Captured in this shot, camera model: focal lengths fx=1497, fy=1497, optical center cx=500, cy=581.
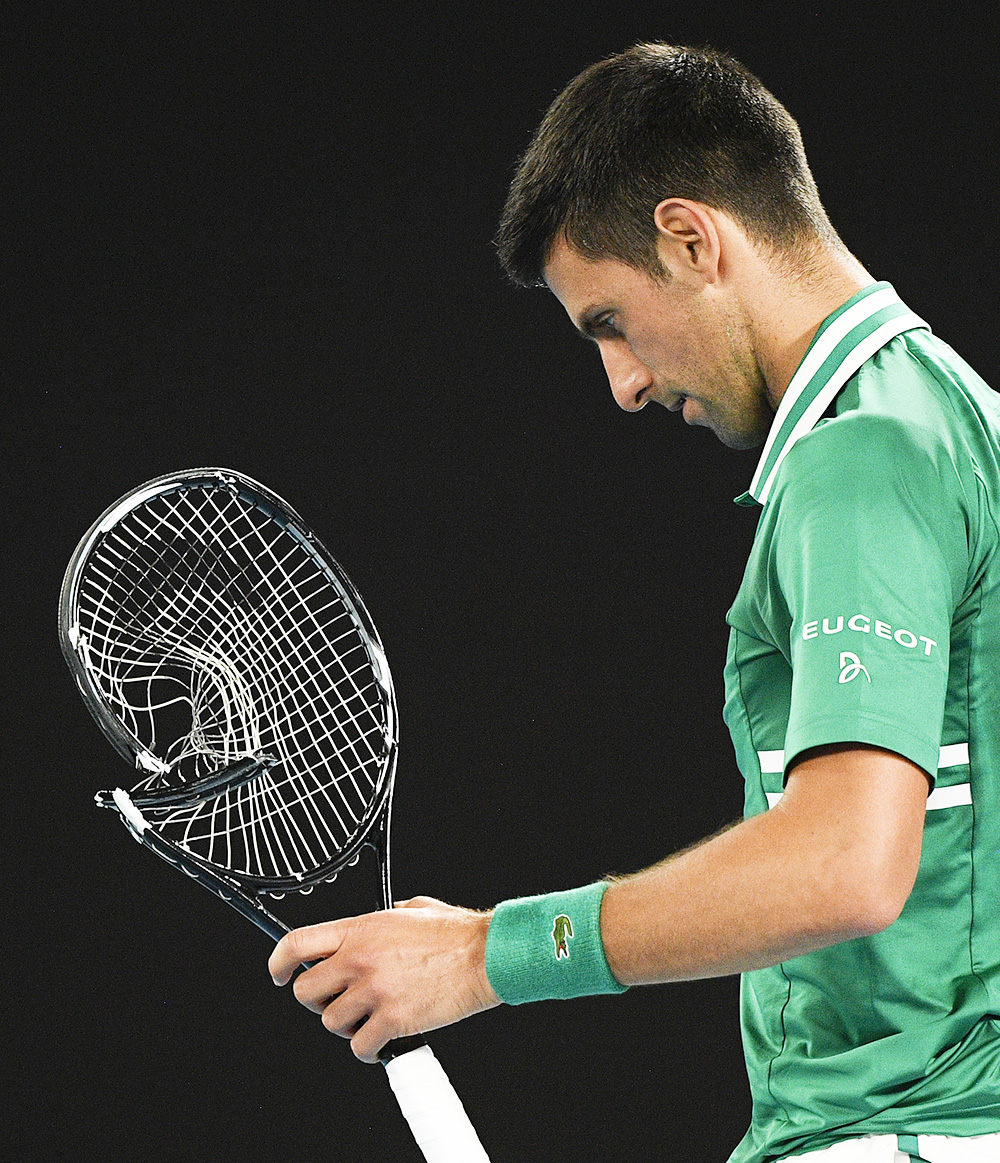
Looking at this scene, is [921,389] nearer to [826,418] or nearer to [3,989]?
[826,418]

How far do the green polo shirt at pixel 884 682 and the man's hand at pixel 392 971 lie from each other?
20cm

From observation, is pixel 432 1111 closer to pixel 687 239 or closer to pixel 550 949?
pixel 550 949

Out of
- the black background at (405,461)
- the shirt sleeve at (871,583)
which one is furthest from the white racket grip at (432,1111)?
the black background at (405,461)

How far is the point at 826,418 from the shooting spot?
3.06ft

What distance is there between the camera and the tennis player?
30.9 inches

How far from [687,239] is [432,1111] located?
2.13ft

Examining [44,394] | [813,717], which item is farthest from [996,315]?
[813,717]

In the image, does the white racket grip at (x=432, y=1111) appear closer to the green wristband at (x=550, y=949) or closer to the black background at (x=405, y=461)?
the green wristband at (x=550, y=949)

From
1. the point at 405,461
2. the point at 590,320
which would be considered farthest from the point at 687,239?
the point at 405,461

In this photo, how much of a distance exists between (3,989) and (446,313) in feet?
4.20

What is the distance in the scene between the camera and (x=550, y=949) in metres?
0.88

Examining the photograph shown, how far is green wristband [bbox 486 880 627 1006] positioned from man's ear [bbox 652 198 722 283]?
1.39ft

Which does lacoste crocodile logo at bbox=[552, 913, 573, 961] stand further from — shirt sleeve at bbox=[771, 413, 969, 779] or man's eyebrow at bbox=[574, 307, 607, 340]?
man's eyebrow at bbox=[574, 307, 607, 340]

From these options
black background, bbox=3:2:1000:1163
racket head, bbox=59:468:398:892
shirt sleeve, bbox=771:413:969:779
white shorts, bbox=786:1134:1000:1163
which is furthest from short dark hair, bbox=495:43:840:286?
black background, bbox=3:2:1000:1163
